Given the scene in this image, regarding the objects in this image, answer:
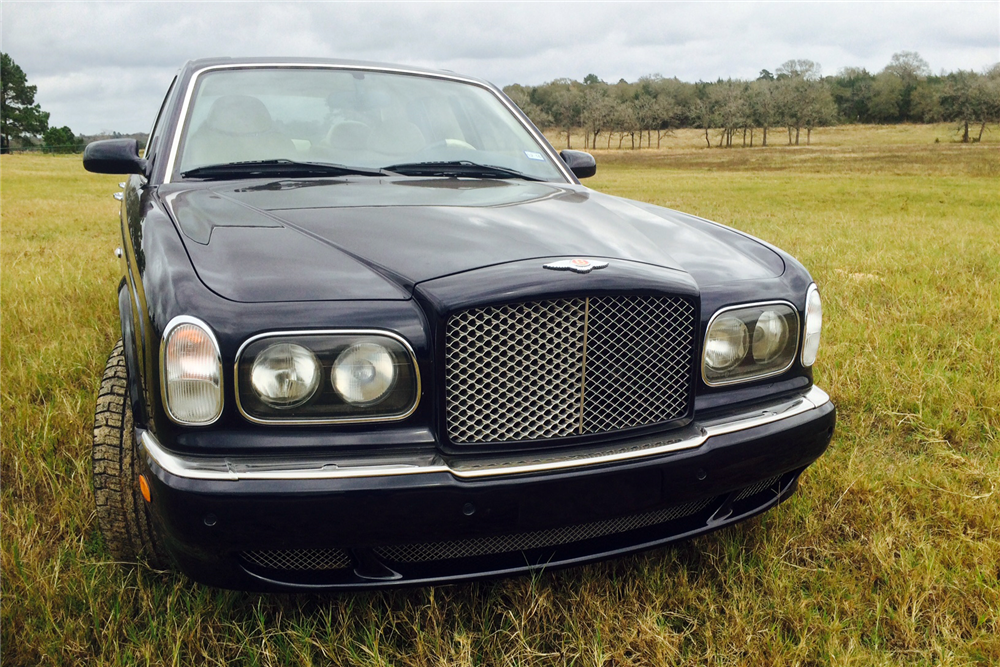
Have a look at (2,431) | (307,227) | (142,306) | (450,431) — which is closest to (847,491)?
(450,431)

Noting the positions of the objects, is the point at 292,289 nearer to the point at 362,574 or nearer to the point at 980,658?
the point at 362,574

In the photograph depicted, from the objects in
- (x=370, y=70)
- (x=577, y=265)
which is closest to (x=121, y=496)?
(x=577, y=265)

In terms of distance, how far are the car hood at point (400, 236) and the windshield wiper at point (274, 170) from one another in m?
0.13

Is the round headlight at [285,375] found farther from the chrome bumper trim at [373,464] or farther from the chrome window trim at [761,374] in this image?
the chrome window trim at [761,374]

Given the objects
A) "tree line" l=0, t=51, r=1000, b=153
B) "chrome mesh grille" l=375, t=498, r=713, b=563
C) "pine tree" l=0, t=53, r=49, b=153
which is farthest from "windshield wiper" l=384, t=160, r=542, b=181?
"pine tree" l=0, t=53, r=49, b=153

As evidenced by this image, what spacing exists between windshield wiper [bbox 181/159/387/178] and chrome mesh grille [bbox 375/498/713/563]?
4.71 ft

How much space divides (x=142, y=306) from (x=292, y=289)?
1.43 ft

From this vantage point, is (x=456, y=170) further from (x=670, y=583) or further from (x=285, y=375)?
(x=670, y=583)

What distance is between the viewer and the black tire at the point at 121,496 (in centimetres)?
196

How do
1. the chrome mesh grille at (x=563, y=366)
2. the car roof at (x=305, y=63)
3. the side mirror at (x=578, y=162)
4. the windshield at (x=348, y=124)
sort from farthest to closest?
the side mirror at (x=578, y=162) → the car roof at (x=305, y=63) → the windshield at (x=348, y=124) → the chrome mesh grille at (x=563, y=366)

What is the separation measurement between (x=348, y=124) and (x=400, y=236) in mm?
1178

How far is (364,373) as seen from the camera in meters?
1.59

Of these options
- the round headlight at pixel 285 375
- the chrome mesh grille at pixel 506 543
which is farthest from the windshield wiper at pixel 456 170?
the chrome mesh grille at pixel 506 543

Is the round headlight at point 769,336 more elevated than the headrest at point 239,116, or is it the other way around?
the headrest at point 239,116
